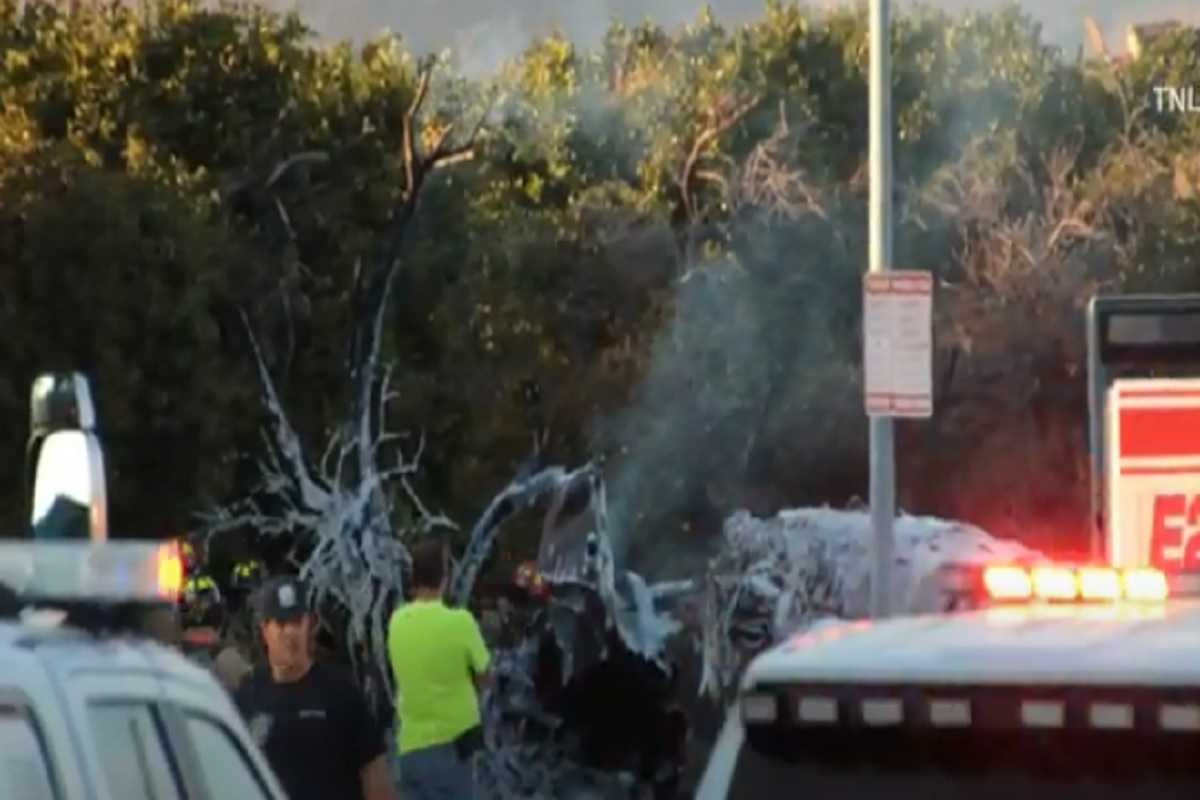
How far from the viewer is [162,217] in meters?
23.8

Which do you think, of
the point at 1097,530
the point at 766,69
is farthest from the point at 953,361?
the point at 1097,530

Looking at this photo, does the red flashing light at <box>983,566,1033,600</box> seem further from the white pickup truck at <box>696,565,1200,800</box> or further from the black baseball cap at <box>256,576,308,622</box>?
the black baseball cap at <box>256,576,308,622</box>

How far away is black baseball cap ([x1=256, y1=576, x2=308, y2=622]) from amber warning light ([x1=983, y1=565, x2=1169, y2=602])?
325cm

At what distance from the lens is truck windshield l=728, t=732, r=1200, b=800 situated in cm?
395

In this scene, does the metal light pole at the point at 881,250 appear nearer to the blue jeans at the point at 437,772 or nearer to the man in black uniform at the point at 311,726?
the blue jeans at the point at 437,772

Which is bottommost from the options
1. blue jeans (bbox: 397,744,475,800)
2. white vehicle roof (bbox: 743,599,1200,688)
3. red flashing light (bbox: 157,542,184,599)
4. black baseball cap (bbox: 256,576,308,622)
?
blue jeans (bbox: 397,744,475,800)

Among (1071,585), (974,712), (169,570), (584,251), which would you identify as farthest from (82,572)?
(584,251)

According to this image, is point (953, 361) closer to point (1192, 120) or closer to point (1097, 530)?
point (1192, 120)

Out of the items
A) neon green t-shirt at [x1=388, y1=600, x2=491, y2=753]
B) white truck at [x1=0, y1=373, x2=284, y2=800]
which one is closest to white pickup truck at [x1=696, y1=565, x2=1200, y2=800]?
white truck at [x1=0, y1=373, x2=284, y2=800]

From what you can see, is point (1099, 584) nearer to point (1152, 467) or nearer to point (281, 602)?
point (281, 602)

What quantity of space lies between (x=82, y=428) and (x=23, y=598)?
3.06 metres

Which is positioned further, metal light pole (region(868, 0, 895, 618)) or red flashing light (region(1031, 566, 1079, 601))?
metal light pole (region(868, 0, 895, 618))

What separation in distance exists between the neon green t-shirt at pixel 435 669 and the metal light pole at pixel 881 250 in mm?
4366

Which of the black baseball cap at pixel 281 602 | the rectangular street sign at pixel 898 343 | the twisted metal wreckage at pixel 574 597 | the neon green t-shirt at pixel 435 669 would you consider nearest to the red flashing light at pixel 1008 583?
the black baseball cap at pixel 281 602
